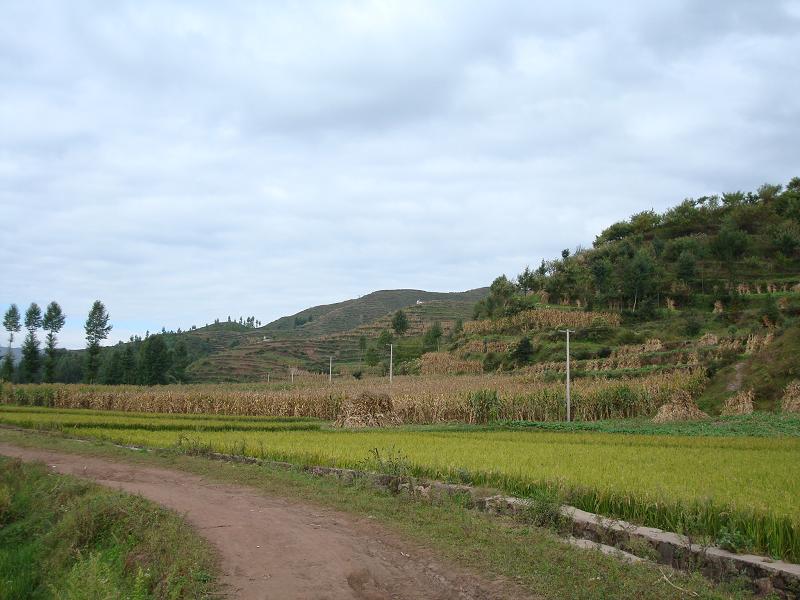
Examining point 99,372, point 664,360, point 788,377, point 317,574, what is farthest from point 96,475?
point 99,372

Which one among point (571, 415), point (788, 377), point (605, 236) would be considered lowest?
point (571, 415)

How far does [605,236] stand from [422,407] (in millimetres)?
69454

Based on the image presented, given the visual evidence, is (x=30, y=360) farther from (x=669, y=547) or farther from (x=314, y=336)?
(x=669, y=547)

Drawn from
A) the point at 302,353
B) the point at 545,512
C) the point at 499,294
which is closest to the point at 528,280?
the point at 499,294

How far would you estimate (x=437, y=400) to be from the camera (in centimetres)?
3381

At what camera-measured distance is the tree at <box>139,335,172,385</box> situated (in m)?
74.9

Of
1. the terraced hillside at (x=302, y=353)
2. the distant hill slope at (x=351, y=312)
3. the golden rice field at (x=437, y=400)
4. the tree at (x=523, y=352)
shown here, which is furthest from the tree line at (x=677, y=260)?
the distant hill slope at (x=351, y=312)

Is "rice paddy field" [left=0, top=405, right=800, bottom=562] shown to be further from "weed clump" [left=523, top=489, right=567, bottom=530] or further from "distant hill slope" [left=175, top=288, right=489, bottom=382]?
"distant hill slope" [left=175, top=288, right=489, bottom=382]

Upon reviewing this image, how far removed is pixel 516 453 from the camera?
51.2 ft

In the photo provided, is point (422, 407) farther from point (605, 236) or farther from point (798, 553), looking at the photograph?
point (605, 236)

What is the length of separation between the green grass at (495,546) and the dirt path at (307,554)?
0.33m

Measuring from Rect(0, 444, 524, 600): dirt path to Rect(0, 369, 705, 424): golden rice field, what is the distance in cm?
2213

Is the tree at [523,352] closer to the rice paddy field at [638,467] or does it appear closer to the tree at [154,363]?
the rice paddy field at [638,467]

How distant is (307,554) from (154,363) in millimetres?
74085
